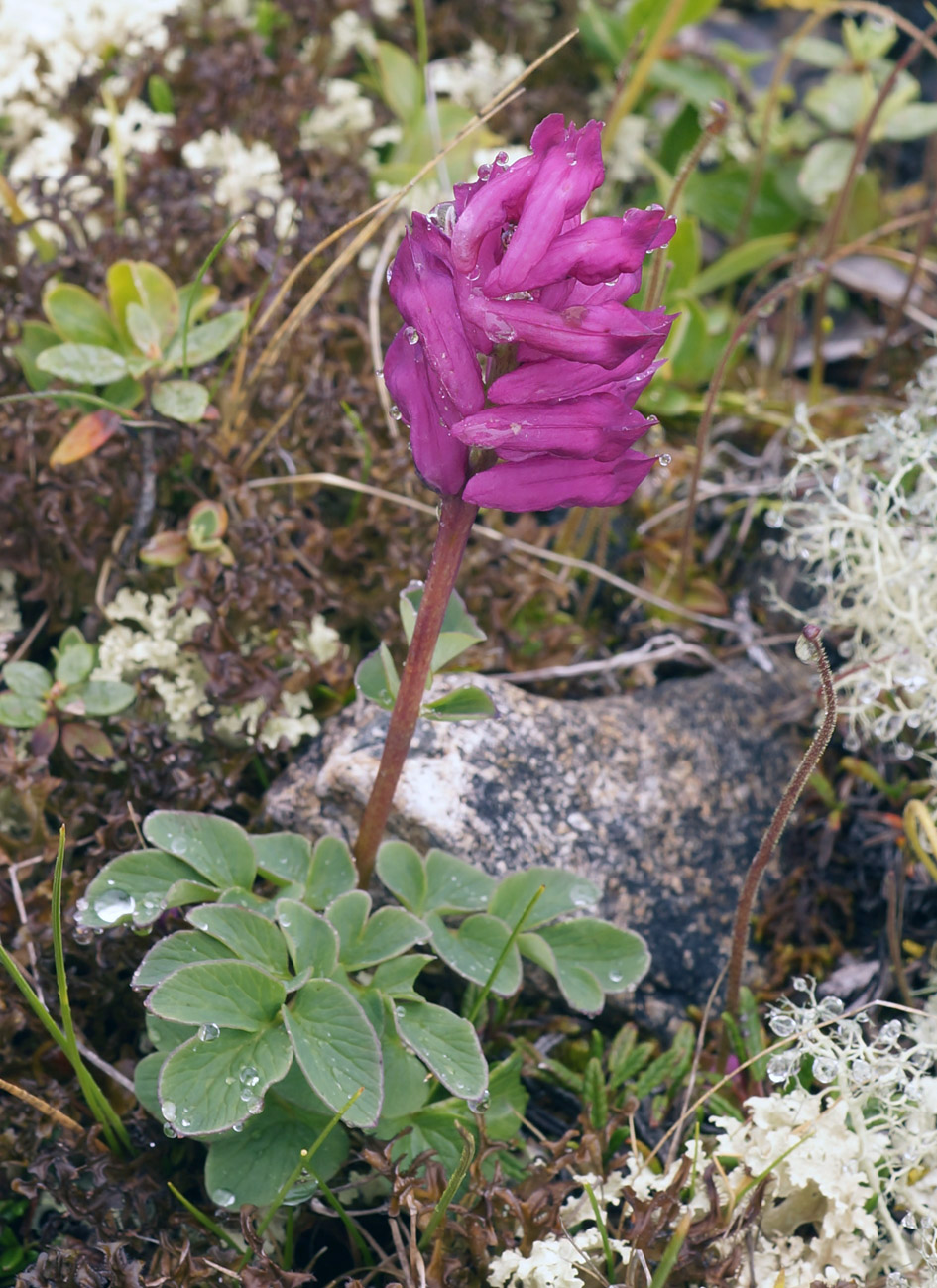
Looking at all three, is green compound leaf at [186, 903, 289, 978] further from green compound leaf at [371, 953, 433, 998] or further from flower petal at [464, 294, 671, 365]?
flower petal at [464, 294, 671, 365]

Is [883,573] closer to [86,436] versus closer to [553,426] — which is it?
[553,426]

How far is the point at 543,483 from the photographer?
154 centimetres

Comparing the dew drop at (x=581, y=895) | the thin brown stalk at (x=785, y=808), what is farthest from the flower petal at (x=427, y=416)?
the dew drop at (x=581, y=895)

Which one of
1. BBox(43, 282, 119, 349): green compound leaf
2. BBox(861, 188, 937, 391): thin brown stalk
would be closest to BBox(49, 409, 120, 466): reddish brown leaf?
BBox(43, 282, 119, 349): green compound leaf

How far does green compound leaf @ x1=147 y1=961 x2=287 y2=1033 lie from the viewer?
5.10 ft

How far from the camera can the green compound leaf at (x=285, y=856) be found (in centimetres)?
194

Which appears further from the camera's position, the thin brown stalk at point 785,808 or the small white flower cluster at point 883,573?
the small white flower cluster at point 883,573

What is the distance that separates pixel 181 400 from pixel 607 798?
4.15 ft

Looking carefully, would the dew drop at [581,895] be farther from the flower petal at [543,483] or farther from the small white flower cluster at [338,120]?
the small white flower cluster at [338,120]

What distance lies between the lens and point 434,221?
153cm

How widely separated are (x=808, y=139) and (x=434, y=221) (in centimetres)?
295

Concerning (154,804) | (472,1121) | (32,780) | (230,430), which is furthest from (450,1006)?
(230,430)

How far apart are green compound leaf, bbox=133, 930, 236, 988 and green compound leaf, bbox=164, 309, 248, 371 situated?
1.30 meters

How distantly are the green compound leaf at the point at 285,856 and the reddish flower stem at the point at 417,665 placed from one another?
0.09m
